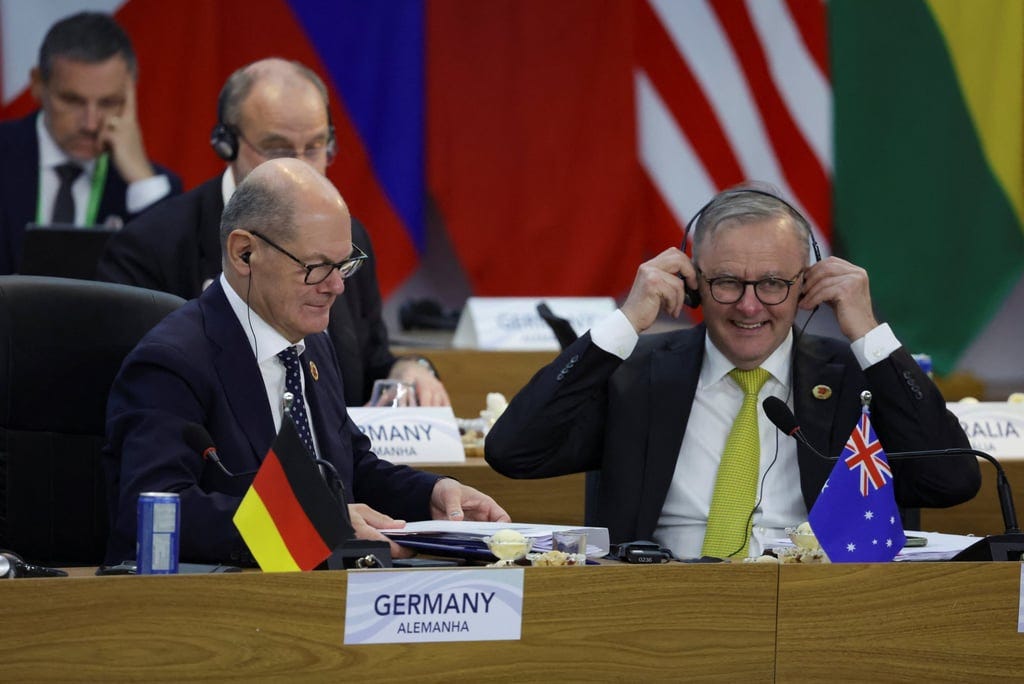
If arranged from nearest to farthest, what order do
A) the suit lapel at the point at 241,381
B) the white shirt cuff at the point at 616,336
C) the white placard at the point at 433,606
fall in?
the white placard at the point at 433,606 < the suit lapel at the point at 241,381 < the white shirt cuff at the point at 616,336

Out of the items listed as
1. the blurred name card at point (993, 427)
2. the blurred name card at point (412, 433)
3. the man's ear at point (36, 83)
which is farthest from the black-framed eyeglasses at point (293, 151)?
the man's ear at point (36, 83)

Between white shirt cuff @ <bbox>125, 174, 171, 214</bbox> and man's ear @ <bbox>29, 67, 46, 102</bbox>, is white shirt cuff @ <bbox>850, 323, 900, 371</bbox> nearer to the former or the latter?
white shirt cuff @ <bbox>125, 174, 171, 214</bbox>

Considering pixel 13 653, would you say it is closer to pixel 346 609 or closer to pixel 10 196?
pixel 346 609

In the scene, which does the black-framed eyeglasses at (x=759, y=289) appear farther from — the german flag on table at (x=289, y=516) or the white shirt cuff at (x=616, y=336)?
the german flag on table at (x=289, y=516)

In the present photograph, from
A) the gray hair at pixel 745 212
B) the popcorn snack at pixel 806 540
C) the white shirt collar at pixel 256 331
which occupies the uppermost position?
the gray hair at pixel 745 212

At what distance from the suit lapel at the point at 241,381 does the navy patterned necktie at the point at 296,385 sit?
0.10 metres

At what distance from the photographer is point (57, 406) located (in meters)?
2.88

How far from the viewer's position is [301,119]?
13.0 feet

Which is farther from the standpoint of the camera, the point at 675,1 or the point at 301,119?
the point at 675,1

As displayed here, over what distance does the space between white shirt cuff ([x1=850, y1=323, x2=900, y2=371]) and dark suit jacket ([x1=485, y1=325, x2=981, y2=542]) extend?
18mm

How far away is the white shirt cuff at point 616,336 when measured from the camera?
3139mm

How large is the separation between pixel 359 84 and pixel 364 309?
7.55ft

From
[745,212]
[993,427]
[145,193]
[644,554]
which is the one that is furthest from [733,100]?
[644,554]

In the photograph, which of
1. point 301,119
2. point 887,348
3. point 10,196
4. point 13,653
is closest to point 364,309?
point 301,119
